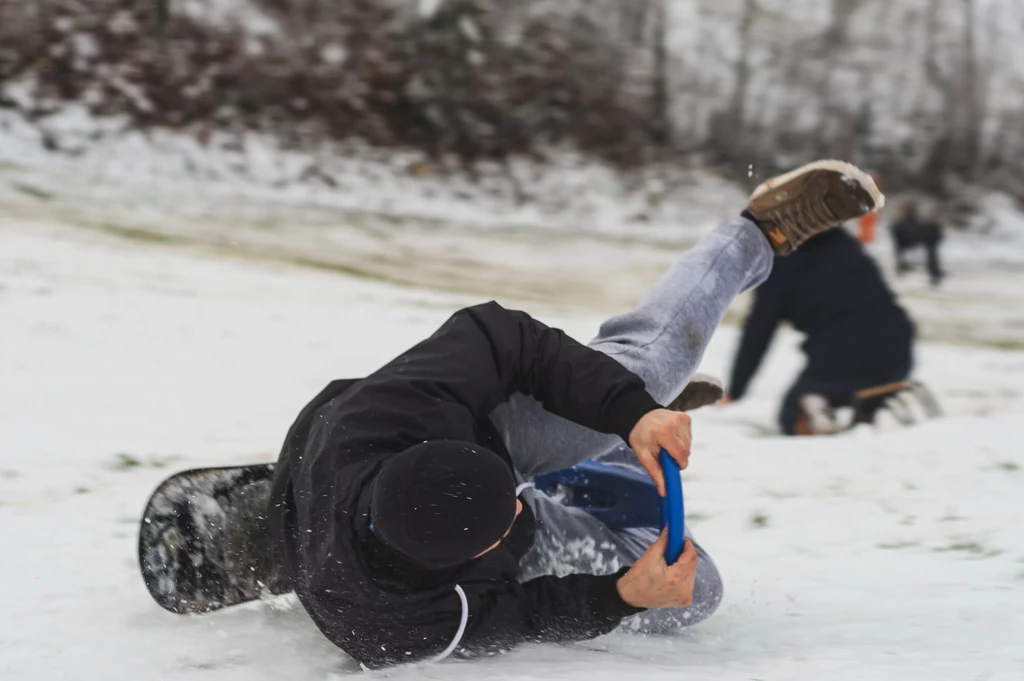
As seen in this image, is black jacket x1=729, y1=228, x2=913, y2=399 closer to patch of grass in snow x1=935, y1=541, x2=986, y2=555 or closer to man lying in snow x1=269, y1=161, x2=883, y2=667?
patch of grass in snow x1=935, y1=541, x2=986, y2=555

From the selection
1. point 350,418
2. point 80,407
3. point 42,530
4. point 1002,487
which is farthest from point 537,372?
point 80,407

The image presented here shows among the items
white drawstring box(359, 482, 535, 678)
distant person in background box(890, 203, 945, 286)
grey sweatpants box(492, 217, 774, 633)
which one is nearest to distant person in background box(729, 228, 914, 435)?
grey sweatpants box(492, 217, 774, 633)

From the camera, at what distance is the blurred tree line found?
11.1 meters

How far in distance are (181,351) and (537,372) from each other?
3.08 m

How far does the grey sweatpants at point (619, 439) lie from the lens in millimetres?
1933

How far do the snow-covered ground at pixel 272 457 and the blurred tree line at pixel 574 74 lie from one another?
Answer: 5661mm

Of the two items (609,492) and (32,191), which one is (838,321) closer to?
(609,492)

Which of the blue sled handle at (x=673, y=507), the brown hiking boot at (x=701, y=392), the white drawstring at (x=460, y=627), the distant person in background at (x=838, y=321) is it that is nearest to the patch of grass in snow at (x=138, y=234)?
the distant person in background at (x=838, y=321)

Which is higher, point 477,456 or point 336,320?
point 477,456

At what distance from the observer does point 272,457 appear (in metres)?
3.31

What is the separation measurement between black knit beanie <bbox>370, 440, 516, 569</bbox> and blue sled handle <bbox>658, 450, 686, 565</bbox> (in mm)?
282

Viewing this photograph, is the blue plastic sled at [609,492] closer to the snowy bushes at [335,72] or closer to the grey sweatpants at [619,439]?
the grey sweatpants at [619,439]

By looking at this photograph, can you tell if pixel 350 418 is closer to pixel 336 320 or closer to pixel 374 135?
pixel 336 320

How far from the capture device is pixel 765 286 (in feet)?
13.5
